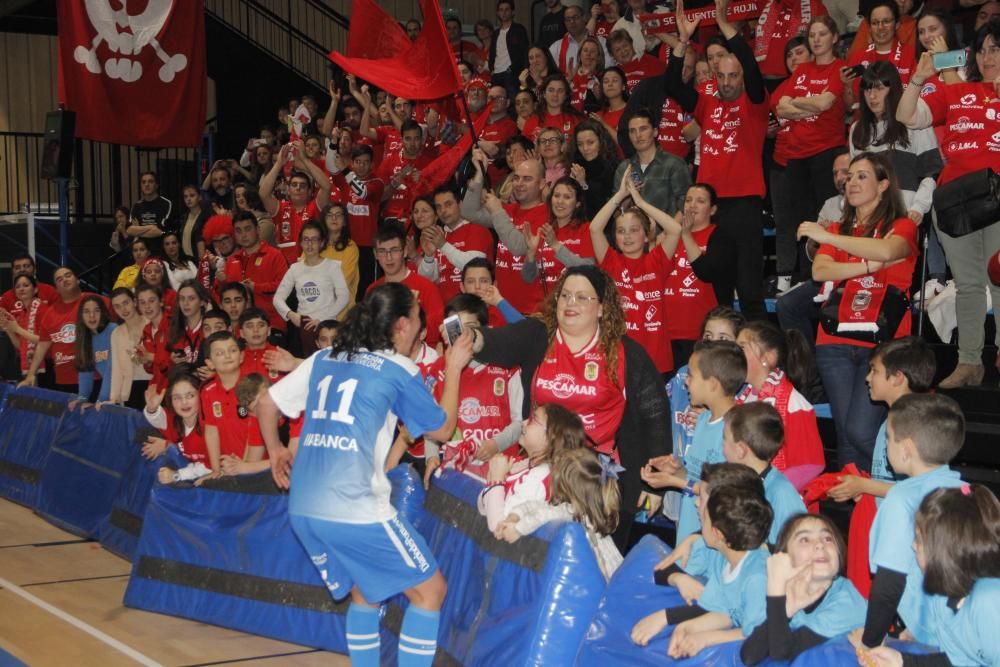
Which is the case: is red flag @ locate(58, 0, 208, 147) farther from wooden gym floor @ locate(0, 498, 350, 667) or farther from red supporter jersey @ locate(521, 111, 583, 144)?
wooden gym floor @ locate(0, 498, 350, 667)

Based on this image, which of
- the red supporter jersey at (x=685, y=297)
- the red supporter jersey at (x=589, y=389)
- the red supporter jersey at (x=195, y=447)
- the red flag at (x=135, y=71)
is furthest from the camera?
Result: the red flag at (x=135, y=71)

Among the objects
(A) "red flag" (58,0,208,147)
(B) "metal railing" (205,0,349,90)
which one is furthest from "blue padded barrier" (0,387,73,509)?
(B) "metal railing" (205,0,349,90)

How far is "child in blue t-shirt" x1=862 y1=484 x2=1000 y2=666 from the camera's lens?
144 inches

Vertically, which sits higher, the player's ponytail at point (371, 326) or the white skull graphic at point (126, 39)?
the white skull graphic at point (126, 39)

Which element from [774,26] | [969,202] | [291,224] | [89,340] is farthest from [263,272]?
[969,202]

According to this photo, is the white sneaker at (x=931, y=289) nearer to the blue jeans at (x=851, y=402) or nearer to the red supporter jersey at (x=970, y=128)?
the red supporter jersey at (x=970, y=128)

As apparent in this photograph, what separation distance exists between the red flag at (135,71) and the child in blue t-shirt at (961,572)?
477 inches

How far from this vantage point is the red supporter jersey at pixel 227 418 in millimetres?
7879

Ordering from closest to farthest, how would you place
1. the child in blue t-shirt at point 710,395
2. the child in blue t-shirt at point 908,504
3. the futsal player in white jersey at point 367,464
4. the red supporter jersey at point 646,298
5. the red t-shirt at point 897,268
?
the child in blue t-shirt at point 908,504
the futsal player in white jersey at point 367,464
the child in blue t-shirt at point 710,395
the red t-shirt at point 897,268
the red supporter jersey at point 646,298

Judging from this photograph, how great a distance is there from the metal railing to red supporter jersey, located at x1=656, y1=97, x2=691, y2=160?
11.8m

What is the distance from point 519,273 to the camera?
29.1 ft

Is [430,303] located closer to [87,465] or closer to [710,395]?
[87,465]

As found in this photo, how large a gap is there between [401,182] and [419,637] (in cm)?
786

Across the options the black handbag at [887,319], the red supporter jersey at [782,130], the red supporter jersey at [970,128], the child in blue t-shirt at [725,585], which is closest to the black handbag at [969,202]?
the red supporter jersey at [970,128]
